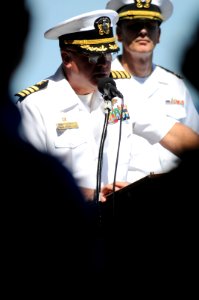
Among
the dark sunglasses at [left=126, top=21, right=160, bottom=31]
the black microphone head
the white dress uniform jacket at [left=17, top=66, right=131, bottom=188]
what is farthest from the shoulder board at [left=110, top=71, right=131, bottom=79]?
the dark sunglasses at [left=126, top=21, right=160, bottom=31]

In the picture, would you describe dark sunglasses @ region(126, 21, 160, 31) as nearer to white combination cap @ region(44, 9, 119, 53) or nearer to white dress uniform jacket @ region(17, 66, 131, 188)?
white combination cap @ region(44, 9, 119, 53)

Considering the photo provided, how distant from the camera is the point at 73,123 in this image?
12.4 feet

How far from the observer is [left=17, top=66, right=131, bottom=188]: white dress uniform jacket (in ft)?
12.1

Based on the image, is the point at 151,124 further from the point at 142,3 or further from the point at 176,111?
the point at 142,3

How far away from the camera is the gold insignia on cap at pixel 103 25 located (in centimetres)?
382

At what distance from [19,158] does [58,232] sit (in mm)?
204

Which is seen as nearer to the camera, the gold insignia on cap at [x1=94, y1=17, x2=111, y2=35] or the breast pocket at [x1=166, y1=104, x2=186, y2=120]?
the gold insignia on cap at [x1=94, y1=17, x2=111, y2=35]

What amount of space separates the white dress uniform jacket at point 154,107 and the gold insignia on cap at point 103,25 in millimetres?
286

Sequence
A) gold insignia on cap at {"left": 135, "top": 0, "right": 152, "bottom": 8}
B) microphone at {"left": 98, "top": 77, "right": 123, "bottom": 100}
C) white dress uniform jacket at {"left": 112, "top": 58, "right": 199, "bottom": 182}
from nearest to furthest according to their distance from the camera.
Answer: microphone at {"left": 98, "top": 77, "right": 123, "bottom": 100}, white dress uniform jacket at {"left": 112, "top": 58, "right": 199, "bottom": 182}, gold insignia on cap at {"left": 135, "top": 0, "right": 152, "bottom": 8}

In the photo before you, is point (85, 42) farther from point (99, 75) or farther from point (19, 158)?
point (19, 158)

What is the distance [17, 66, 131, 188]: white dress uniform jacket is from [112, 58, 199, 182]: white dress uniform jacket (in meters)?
0.14

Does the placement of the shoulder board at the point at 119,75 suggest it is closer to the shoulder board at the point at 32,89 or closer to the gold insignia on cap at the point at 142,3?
the shoulder board at the point at 32,89

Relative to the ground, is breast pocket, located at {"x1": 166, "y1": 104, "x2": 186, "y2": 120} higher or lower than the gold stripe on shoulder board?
lower

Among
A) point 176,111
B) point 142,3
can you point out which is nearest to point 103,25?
point 176,111
